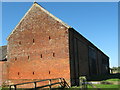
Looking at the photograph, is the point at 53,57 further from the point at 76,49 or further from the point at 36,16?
the point at 36,16

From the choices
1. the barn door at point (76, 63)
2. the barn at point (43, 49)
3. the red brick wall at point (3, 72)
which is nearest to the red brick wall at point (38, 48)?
the barn at point (43, 49)

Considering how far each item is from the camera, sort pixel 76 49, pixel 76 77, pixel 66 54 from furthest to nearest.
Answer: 1. pixel 76 49
2. pixel 76 77
3. pixel 66 54

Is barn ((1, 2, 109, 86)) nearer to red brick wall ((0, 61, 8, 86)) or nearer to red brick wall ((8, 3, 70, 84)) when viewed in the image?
red brick wall ((8, 3, 70, 84))

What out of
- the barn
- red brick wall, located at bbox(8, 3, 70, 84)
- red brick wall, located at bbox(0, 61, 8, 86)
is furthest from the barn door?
red brick wall, located at bbox(0, 61, 8, 86)

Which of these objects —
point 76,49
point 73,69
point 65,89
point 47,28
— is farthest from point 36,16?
point 65,89

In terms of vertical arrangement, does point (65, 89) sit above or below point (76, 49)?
below

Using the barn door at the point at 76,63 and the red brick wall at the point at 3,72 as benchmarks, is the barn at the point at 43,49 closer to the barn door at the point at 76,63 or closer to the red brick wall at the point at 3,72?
the barn door at the point at 76,63

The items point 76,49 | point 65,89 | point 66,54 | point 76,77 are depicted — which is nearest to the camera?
point 65,89

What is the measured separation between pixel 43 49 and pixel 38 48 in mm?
784

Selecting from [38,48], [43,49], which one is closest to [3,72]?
→ [38,48]

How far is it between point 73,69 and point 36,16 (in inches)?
326

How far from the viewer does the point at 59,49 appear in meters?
19.1

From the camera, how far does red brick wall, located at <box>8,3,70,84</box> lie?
19.0 meters

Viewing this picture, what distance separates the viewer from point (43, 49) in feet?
66.7
